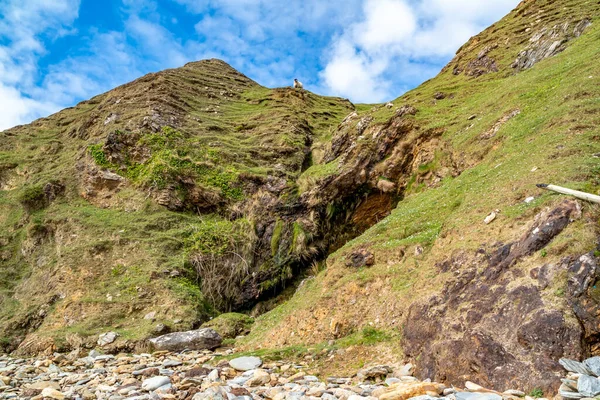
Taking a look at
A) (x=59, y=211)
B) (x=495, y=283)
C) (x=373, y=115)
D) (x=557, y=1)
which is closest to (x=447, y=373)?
(x=495, y=283)

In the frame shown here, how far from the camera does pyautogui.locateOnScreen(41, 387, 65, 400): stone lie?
992cm

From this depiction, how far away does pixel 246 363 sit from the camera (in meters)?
11.3

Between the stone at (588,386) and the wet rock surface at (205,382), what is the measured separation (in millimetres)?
1012

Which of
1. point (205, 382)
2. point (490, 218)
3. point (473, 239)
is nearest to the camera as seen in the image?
point (205, 382)

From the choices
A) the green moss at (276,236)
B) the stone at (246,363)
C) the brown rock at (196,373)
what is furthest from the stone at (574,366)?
the green moss at (276,236)

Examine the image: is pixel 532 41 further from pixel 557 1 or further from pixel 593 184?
pixel 593 184

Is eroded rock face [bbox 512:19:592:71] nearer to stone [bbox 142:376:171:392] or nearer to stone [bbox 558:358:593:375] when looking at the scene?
stone [bbox 558:358:593:375]

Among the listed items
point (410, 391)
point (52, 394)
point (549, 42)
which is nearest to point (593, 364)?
point (410, 391)

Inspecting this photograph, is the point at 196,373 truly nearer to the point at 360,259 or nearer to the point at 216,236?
the point at 360,259

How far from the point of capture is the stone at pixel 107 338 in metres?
17.4

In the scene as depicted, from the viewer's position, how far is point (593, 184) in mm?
9844

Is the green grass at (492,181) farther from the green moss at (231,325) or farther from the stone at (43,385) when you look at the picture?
the stone at (43,385)

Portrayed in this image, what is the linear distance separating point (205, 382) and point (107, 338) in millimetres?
10921

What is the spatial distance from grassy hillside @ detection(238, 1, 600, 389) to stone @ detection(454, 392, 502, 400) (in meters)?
1.06
